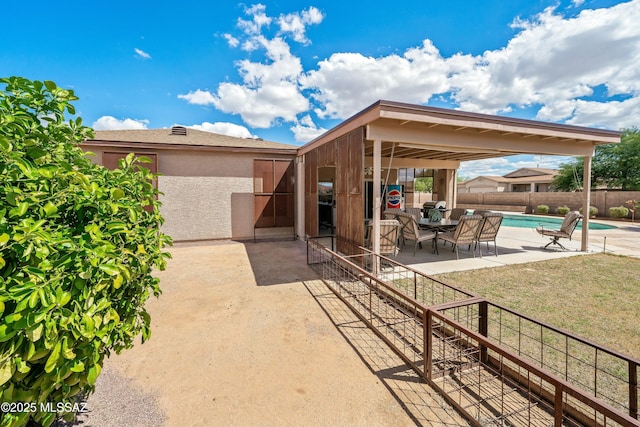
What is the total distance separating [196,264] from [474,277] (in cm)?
633

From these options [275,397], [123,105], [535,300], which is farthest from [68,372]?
[123,105]

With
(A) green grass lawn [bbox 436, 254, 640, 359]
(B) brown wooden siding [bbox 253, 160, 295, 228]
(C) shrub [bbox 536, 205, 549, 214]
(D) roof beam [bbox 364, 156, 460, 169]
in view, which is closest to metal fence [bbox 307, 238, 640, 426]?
(A) green grass lawn [bbox 436, 254, 640, 359]

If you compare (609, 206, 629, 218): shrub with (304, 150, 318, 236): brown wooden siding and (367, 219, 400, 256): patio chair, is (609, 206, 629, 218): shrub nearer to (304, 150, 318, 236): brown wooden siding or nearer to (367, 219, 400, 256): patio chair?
(367, 219, 400, 256): patio chair

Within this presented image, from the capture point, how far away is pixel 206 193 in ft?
29.8

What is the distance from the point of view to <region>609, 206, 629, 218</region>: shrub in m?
14.8

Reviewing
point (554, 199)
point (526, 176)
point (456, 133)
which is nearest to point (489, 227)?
point (456, 133)

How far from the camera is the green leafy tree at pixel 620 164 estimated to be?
62.7ft

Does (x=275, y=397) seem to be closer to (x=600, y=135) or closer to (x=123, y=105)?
(x=600, y=135)

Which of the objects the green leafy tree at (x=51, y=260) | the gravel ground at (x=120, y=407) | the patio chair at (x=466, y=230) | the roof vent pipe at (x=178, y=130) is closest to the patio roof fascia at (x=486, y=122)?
the patio chair at (x=466, y=230)

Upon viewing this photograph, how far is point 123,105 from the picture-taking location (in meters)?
13.9

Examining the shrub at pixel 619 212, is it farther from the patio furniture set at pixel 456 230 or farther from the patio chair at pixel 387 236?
the patio chair at pixel 387 236

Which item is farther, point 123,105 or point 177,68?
point 123,105

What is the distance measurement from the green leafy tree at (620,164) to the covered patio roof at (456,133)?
1612 cm

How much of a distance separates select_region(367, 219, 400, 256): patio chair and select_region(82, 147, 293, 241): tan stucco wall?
18.2 feet
